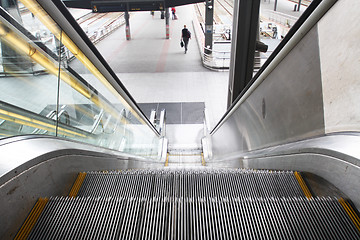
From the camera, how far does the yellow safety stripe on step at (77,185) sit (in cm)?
172

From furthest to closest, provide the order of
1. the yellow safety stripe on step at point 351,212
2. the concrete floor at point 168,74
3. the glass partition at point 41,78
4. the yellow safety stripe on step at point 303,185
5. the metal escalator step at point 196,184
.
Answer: the concrete floor at point 168,74 → the glass partition at point 41,78 → the metal escalator step at point 196,184 → the yellow safety stripe on step at point 303,185 → the yellow safety stripe on step at point 351,212

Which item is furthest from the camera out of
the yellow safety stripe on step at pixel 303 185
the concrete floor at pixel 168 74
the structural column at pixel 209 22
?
the structural column at pixel 209 22

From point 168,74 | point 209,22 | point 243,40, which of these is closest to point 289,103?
point 243,40

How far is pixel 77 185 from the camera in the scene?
179 cm

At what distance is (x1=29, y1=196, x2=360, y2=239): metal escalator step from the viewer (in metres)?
1.12

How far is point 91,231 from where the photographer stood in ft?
3.80

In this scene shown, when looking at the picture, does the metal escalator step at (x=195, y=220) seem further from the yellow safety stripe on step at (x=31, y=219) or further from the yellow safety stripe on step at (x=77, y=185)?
the yellow safety stripe on step at (x=77, y=185)

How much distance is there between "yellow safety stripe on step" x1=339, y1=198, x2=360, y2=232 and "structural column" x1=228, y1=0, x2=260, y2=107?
388 cm

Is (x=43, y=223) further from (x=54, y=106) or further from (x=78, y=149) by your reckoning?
(x=54, y=106)

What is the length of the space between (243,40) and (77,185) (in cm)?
396

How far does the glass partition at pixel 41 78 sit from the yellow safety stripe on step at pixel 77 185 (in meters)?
0.49

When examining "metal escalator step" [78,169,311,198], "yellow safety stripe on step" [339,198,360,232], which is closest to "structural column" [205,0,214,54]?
"metal escalator step" [78,169,311,198]

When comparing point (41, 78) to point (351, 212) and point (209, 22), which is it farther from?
point (209, 22)

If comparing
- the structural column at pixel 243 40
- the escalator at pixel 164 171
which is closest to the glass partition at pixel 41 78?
the escalator at pixel 164 171
